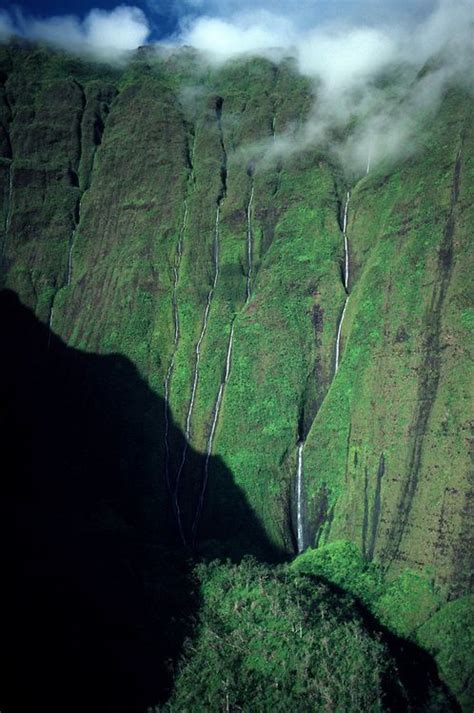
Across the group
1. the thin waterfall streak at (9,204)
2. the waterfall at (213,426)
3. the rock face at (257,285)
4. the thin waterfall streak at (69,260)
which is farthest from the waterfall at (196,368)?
the thin waterfall streak at (9,204)

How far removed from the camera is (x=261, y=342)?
7350cm

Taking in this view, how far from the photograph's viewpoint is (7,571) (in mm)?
40469

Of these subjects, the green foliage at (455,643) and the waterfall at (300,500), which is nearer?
the green foliage at (455,643)

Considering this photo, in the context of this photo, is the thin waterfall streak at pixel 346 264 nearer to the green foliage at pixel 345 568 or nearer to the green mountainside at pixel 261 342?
the green mountainside at pixel 261 342

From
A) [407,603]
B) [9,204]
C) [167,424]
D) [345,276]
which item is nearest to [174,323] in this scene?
[167,424]

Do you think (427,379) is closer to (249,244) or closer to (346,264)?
(346,264)

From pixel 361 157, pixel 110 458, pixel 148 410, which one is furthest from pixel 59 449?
pixel 361 157

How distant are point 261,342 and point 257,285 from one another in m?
11.2

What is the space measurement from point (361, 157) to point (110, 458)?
2353 inches

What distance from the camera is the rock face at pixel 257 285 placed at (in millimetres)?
55906

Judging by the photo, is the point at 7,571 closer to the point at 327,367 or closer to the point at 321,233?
the point at 327,367

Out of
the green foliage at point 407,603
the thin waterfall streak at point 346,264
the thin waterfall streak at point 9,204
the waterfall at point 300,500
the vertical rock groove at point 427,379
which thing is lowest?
the green foliage at point 407,603

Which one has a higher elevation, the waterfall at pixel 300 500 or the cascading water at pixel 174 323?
the cascading water at pixel 174 323

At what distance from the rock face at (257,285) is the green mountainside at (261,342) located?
11.4 inches
